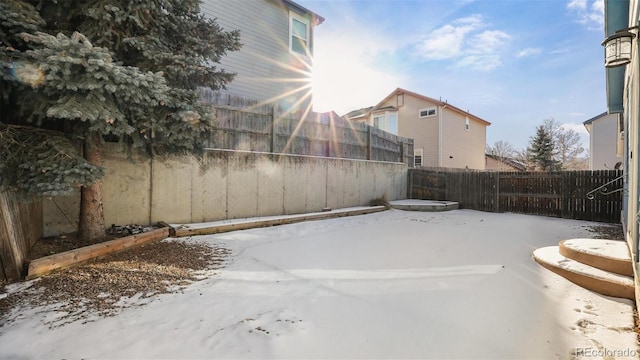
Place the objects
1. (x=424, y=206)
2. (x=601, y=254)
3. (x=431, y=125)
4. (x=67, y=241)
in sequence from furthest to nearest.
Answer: (x=431, y=125)
(x=424, y=206)
(x=67, y=241)
(x=601, y=254)

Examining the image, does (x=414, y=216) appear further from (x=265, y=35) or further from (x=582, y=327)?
(x=265, y=35)

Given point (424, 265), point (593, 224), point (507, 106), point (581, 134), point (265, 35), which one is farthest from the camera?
point (581, 134)

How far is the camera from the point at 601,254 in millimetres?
3092

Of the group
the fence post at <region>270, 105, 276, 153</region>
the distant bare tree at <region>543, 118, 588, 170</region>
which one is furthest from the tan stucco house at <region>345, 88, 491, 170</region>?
the distant bare tree at <region>543, 118, 588, 170</region>

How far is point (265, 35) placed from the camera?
9.60 metres

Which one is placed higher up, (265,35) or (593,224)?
(265,35)

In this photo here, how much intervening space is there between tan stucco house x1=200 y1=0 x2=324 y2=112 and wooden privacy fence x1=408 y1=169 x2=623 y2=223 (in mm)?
5376

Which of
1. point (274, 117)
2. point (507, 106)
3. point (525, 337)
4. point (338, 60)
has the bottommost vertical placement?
point (525, 337)

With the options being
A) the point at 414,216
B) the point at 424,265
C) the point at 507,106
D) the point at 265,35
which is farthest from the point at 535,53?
the point at 507,106

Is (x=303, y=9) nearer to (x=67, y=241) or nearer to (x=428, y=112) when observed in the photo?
(x=428, y=112)

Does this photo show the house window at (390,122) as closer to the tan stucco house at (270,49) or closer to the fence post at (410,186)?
the fence post at (410,186)

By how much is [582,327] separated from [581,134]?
35275mm

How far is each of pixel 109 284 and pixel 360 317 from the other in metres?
2.38

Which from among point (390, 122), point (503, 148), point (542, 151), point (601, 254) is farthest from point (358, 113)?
point (503, 148)
